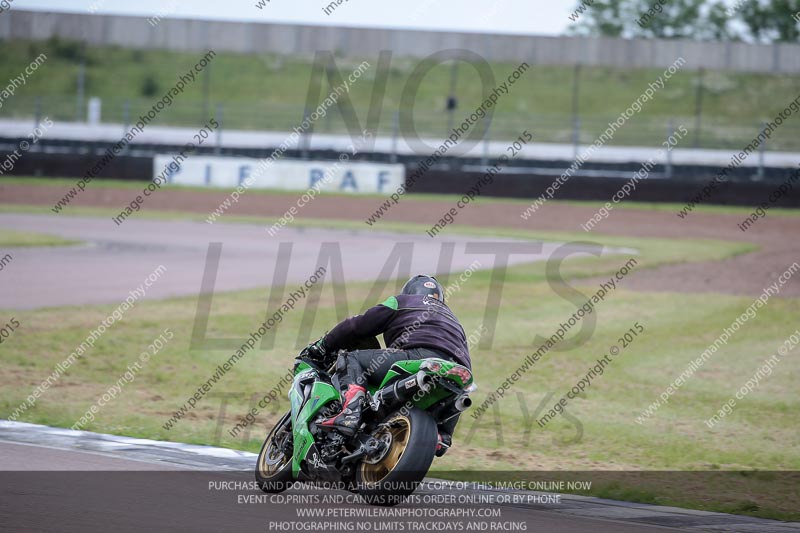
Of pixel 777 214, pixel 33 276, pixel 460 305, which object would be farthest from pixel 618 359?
pixel 777 214

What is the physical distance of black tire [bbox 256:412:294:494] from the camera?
6863 mm

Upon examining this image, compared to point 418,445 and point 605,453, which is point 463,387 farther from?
point 605,453

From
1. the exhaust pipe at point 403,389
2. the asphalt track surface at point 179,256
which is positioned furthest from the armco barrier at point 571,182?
the exhaust pipe at point 403,389

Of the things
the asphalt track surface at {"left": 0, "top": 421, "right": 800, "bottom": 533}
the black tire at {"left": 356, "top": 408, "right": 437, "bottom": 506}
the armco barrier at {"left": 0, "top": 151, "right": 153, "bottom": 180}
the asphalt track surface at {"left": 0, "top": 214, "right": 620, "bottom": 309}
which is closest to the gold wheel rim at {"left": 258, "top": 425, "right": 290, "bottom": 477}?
the asphalt track surface at {"left": 0, "top": 421, "right": 800, "bottom": 533}

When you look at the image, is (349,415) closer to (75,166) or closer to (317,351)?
(317,351)

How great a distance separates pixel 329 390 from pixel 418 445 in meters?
0.92

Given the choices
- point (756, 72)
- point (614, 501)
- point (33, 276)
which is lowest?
point (33, 276)

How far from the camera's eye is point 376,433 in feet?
21.1

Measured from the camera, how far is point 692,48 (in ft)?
185

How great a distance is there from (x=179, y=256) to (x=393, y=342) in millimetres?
14535

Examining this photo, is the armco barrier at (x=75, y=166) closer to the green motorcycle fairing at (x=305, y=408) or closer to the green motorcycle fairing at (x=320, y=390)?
the green motorcycle fairing at (x=320, y=390)

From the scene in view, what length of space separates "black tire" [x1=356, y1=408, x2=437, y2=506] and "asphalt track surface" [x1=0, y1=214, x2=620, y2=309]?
10.1m

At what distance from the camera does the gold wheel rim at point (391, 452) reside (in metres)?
6.25

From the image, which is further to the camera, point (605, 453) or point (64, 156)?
point (64, 156)
